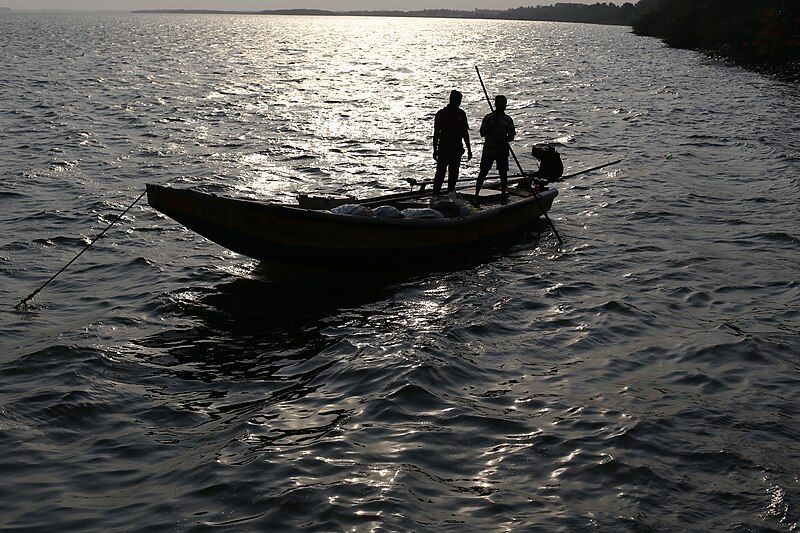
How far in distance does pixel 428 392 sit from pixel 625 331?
3.69m

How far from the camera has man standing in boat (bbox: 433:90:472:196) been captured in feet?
53.8

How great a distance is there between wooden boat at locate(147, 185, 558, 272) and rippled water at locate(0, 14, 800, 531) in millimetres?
619

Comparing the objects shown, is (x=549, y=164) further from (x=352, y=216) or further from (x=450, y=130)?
(x=352, y=216)

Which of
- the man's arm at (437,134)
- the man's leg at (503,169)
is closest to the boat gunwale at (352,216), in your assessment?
the man's leg at (503,169)

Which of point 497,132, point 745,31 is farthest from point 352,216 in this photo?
point 745,31

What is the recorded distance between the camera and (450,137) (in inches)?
654

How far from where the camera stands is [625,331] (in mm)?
12094

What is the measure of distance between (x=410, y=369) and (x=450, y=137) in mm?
7270

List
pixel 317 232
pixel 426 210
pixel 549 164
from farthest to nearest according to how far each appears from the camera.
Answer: pixel 549 164
pixel 426 210
pixel 317 232

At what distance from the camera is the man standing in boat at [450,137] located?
16391 mm

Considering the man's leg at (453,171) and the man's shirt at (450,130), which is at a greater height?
the man's shirt at (450,130)

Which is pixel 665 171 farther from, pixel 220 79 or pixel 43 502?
pixel 220 79

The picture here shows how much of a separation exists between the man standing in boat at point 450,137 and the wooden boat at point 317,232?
153 cm

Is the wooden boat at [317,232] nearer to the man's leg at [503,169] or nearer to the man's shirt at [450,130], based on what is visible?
the man's leg at [503,169]
